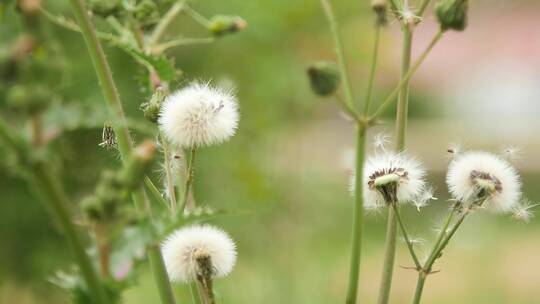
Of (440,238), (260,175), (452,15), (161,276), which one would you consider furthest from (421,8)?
(260,175)

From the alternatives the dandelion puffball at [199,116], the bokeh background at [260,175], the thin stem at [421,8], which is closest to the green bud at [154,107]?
the dandelion puffball at [199,116]

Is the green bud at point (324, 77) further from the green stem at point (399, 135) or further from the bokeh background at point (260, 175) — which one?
the bokeh background at point (260, 175)

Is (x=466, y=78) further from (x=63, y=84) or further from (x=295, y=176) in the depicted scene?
(x=63, y=84)

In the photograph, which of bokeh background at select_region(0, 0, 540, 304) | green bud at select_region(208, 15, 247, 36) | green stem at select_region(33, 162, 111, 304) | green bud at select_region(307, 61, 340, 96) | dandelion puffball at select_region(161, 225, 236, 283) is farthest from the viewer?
bokeh background at select_region(0, 0, 540, 304)

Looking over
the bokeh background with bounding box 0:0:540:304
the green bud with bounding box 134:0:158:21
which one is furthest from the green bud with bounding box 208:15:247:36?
the bokeh background with bounding box 0:0:540:304

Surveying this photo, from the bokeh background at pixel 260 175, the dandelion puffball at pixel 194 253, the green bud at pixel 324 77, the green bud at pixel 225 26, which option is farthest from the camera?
the bokeh background at pixel 260 175

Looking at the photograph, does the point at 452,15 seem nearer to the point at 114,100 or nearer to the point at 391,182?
the point at 391,182

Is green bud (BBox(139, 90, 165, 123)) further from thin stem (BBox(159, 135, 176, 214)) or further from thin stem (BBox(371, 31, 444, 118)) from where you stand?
thin stem (BBox(371, 31, 444, 118))
